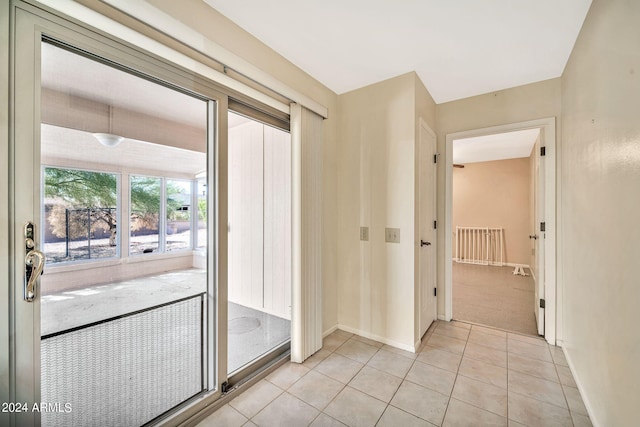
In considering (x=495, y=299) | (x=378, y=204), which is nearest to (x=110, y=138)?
(x=378, y=204)

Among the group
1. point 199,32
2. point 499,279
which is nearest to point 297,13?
point 199,32

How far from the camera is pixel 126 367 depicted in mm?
1327

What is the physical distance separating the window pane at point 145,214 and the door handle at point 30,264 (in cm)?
35

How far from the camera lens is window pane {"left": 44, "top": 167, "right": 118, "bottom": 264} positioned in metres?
1.09

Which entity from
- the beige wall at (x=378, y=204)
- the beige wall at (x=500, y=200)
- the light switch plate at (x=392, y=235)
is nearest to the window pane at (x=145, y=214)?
the beige wall at (x=378, y=204)

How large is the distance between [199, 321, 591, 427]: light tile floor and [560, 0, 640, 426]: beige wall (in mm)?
229

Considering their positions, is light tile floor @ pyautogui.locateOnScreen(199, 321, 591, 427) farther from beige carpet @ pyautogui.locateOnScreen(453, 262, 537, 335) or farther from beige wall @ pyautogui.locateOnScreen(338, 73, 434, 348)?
beige carpet @ pyautogui.locateOnScreen(453, 262, 537, 335)

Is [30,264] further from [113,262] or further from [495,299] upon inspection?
[495,299]

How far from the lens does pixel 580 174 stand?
1813mm

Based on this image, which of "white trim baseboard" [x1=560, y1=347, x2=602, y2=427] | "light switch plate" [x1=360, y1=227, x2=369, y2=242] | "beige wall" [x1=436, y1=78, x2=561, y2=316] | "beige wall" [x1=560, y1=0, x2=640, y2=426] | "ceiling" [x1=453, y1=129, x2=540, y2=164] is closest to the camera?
"beige wall" [x1=560, y1=0, x2=640, y2=426]

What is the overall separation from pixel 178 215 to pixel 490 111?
3.14 meters

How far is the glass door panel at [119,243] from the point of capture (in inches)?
43.7

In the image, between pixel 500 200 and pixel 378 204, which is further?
pixel 500 200

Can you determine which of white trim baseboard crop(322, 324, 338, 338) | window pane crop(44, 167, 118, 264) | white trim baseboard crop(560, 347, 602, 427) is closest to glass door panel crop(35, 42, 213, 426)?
window pane crop(44, 167, 118, 264)
